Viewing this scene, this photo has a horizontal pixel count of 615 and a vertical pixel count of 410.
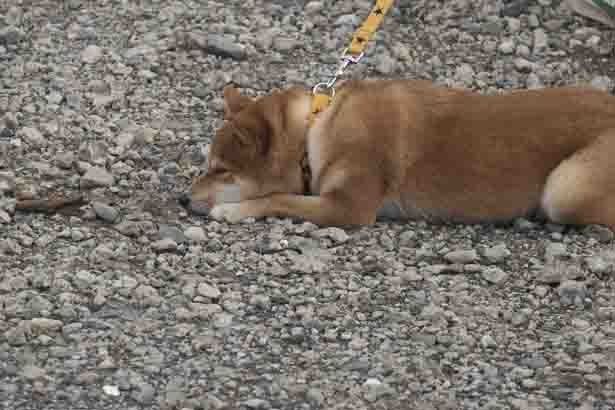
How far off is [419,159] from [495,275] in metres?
0.84

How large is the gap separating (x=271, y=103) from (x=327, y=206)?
2.18ft

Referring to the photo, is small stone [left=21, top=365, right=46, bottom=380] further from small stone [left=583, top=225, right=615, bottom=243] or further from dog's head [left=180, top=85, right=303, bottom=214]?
small stone [left=583, top=225, right=615, bottom=243]

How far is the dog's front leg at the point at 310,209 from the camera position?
6.53 metres

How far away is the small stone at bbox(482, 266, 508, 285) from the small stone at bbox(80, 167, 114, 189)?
2.09m

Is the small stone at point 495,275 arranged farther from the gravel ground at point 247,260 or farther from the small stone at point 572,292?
the small stone at point 572,292

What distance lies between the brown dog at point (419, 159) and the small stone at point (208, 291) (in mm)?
867

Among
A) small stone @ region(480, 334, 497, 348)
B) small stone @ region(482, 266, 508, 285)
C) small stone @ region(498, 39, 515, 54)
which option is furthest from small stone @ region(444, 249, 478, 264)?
small stone @ region(498, 39, 515, 54)

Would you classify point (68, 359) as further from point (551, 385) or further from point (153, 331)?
point (551, 385)

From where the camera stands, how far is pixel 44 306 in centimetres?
556

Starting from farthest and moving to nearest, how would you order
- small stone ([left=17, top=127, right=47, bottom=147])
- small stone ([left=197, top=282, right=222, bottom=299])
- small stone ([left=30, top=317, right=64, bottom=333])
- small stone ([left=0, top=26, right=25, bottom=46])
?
1. small stone ([left=0, top=26, right=25, bottom=46])
2. small stone ([left=17, top=127, right=47, bottom=147])
3. small stone ([left=197, top=282, right=222, bottom=299])
4. small stone ([left=30, top=317, right=64, bottom=333])

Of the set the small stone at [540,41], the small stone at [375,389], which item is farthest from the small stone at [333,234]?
the small stone at [540,41]

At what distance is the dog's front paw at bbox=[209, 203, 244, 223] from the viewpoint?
6609 mm

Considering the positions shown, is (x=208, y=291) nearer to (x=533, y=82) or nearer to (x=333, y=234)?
(x=333, y=234)

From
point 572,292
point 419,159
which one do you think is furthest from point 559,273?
point 419,159
